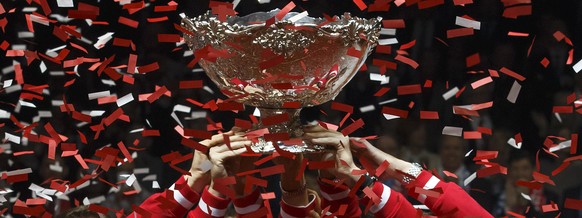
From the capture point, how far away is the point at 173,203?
1.60m

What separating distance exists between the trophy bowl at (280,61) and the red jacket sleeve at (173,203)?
0.24 m

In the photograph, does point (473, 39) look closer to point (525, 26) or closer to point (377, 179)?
point (525, 26)

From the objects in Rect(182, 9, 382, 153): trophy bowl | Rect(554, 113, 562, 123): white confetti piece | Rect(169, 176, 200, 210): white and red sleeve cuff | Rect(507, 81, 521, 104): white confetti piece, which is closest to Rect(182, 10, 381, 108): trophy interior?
Rect(182, 9, 382, 153): trophy bowl

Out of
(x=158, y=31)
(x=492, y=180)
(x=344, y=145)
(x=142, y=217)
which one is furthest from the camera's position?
(x=492, y=180)

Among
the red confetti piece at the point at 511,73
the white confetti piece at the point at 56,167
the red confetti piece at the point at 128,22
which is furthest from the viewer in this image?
the white confetti piece at the point at 56,167

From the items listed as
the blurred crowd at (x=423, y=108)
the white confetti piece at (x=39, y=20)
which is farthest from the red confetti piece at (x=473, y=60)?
the white confetti piece at (x=39, y=20)

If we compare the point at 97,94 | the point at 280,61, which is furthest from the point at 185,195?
the point at 97,94

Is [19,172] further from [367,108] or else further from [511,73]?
[511,73]

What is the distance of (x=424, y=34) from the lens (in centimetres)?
196

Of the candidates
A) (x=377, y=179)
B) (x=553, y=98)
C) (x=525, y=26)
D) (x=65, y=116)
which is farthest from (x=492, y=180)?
(x=65, y=116)

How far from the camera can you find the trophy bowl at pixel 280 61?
4.52 feet

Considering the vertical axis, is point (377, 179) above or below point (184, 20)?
below

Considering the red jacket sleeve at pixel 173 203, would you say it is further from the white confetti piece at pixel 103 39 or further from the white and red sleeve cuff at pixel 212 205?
the white confetti piece at pixel 103 39

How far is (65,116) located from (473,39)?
1062 millimetres
